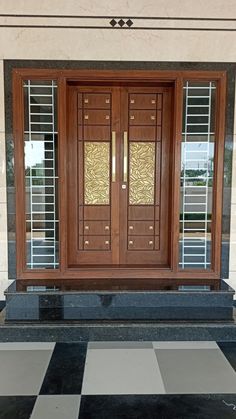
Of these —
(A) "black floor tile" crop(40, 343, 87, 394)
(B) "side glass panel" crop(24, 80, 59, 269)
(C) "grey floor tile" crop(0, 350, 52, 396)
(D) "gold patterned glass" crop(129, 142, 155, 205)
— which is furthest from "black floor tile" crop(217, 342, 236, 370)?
(B) "side glass panel" crop(24, 80, 59, 269)

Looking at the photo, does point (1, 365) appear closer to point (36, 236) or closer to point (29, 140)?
point (36, 236)

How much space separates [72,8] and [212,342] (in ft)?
10.6

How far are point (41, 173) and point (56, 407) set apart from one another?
7.17ft

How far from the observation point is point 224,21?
3.45 meters

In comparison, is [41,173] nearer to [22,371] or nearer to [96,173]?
[96,173]

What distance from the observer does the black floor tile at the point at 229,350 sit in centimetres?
264

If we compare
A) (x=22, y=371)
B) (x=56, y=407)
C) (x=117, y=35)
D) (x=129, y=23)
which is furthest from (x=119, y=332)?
(x=129, y=23)

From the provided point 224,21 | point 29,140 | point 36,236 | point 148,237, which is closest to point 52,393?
point 36,236

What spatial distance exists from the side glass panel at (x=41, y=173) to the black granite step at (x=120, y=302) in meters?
0.50

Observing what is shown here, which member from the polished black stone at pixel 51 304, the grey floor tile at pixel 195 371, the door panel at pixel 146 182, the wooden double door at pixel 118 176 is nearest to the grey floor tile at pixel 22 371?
the polished black stone at pixel 51 304

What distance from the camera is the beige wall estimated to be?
3406 mm

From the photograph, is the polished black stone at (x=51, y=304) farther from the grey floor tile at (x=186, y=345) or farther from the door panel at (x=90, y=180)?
the grey floor tile at (x=186, y=345)

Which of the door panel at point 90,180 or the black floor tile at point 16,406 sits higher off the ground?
the door panel at point 90,180

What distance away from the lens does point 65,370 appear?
2.51m
